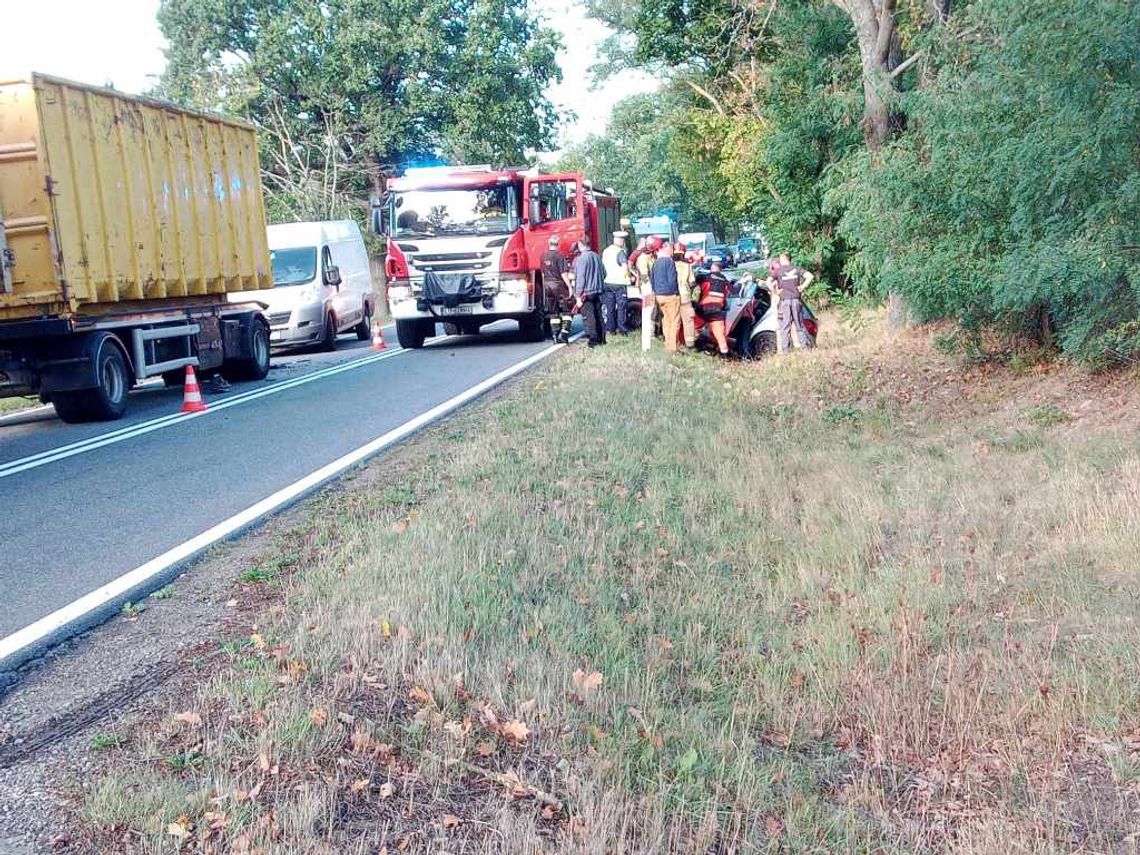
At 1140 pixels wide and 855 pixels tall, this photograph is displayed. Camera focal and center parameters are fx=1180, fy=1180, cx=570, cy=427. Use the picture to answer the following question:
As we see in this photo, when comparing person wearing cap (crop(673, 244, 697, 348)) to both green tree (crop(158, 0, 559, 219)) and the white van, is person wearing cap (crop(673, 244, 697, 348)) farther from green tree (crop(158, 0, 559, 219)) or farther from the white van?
green tree (crop(158, 0, 559, 219))

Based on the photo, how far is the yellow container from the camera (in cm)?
1171

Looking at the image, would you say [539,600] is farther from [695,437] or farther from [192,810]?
[695,437]

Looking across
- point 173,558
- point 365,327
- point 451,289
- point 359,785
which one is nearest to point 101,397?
point 173,558

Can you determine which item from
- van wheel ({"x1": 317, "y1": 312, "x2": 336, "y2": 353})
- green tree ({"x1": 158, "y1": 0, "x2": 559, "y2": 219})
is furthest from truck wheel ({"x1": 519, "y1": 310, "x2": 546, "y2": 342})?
green tree ({"x1": 158, "y1": 0, "x2": 559, "y2": 219})

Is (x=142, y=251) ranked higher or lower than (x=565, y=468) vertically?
higher

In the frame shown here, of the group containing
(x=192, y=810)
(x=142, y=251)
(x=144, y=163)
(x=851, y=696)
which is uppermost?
(x=144, y=163)

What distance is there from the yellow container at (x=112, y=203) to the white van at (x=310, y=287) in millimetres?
4013

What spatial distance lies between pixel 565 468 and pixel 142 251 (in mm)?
7252

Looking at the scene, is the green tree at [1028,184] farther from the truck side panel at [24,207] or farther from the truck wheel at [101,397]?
the truck side panel at [24,207]

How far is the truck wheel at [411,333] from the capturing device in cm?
2139

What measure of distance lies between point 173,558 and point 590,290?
39.3 feet

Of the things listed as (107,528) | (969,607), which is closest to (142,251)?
(107,528)

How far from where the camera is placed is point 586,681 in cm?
471

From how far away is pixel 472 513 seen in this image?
23.4ft
